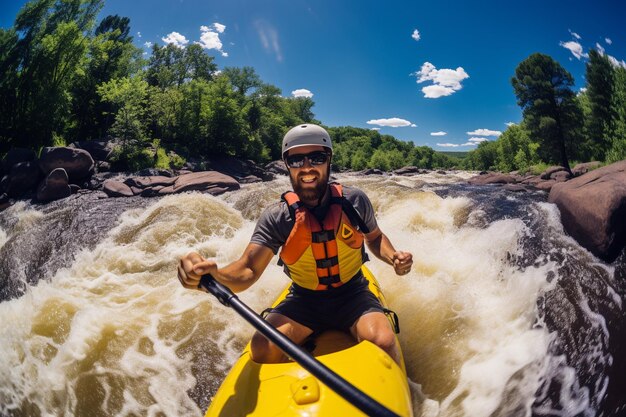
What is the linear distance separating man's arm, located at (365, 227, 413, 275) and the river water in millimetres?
1243

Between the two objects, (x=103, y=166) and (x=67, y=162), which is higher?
(x=103, y=166)

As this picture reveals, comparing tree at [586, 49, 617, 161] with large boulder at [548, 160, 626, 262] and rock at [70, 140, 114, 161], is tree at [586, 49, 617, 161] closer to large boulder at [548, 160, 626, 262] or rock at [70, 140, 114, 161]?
large boulder at [548, 160, 626, 262]

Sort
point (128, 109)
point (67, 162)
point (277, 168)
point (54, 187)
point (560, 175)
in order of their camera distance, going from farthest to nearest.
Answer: point (277, 168), point (128, 109), point (560, 175), point (67, 162), point (54, 187)

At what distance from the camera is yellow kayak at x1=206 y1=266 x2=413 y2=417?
1474mm

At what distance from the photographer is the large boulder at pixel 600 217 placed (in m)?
4.40

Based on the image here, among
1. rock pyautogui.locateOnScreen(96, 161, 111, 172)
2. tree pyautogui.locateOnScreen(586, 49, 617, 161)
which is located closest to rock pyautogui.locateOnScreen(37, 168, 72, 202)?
rock pyautogui.locateOnScreen(96, 161, 111, 172)

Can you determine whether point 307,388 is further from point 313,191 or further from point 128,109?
point 128,109

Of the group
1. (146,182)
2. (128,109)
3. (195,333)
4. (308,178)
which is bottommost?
(195,333)

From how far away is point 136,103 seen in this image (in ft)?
65.5

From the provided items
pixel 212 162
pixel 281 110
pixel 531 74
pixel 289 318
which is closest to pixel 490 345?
pixel 289 318

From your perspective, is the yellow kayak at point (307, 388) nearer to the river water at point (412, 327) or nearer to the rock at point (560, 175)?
the river water at point (412, 327)

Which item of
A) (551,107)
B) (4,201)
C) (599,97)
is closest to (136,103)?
(4,201)

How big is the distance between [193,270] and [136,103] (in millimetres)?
22577

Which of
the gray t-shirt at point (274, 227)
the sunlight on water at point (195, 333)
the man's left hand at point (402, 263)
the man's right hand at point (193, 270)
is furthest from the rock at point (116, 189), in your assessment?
the man's left hand at point (402, 263)
